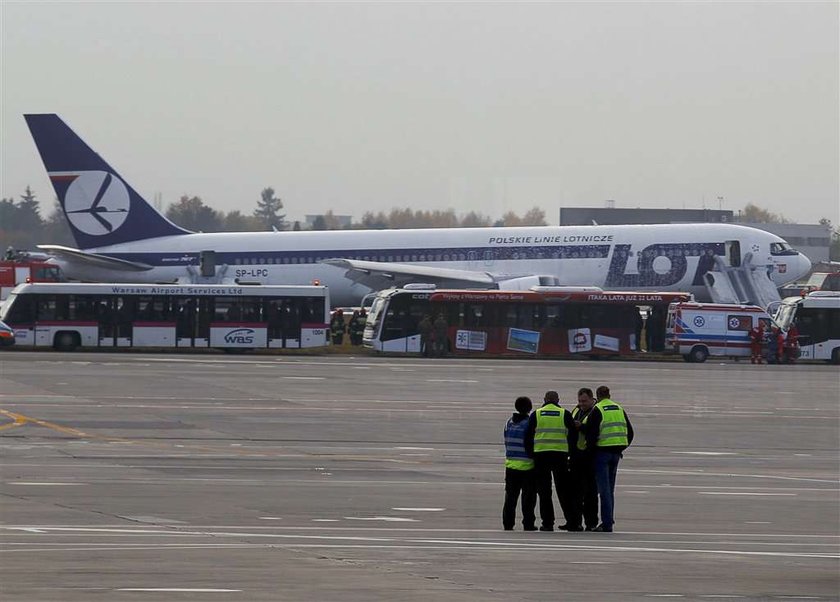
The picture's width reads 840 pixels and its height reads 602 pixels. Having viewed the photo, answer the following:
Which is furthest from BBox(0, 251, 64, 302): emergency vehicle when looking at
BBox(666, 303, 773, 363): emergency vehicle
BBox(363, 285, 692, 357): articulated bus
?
BBox(666, 303, 773, 363): emergency vehicle

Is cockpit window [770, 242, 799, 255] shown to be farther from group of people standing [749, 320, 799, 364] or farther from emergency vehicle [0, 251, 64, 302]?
emergency vehicle [0, 251, 64, 302]

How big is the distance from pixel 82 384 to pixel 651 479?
2012 cm

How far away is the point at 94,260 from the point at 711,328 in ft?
99.7

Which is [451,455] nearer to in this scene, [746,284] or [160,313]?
[160,313]

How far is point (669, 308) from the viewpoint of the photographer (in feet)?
183

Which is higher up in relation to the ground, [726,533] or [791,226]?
[791,226]

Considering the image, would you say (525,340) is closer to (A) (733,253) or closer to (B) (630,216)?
(A) (733,253)

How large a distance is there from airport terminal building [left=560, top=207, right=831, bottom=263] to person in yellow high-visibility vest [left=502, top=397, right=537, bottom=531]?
112908 millimetres

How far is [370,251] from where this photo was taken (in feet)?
217

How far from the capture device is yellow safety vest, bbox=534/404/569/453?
51.4ft

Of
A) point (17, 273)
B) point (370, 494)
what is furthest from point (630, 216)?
point (370, 494)

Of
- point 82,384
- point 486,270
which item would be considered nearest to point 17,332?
point 82,384

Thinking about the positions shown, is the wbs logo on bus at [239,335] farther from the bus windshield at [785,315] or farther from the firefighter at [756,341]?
the bus windshield at [785,315]

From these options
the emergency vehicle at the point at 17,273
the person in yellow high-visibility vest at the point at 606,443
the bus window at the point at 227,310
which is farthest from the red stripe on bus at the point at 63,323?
the person in yellow high-visibility vest at the point at 606,443
